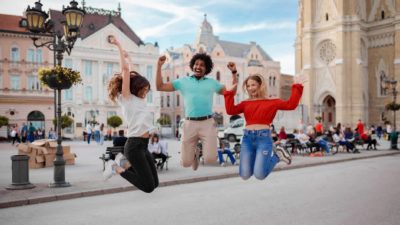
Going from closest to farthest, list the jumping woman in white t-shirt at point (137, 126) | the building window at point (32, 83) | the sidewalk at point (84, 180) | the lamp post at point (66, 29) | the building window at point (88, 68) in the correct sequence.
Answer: the jumping woman in white t-shirt at point (137, 126), the sidewalk at point (84, 180), the lamp post at point (66, 29), the building window at point (32, 83), the building window at point (88, 68)

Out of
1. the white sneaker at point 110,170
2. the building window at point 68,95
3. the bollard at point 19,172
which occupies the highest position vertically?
the building window at point 68,95

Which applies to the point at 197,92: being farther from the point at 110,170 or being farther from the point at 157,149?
the point at 157,149

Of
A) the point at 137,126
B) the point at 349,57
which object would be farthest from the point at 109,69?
the point at 137,126

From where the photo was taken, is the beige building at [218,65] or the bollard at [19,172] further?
the beige building at [218,65]

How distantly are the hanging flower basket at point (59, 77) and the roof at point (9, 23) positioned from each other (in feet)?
142

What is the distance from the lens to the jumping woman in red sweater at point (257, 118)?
589 centimetres

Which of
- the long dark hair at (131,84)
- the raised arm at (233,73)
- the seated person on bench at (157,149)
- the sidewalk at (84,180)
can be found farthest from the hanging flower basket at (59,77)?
the raised arm at (233,73)

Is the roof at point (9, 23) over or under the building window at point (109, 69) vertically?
over

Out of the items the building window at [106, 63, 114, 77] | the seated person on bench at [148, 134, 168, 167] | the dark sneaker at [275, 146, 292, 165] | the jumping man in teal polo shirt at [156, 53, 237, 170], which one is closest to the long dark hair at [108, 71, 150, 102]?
the jumping man in teal polo shirt at [156, 53, 237, 170]

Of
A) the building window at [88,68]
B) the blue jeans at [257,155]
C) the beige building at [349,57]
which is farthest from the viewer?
the beige building at [349,57]

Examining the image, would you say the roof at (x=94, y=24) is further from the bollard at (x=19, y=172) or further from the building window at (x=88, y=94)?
the bollard at (x=19, y=172)

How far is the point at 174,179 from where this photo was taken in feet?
46.0

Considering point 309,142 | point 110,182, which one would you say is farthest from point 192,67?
point 309,142

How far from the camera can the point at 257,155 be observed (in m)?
5.90
